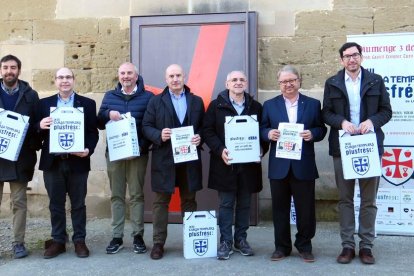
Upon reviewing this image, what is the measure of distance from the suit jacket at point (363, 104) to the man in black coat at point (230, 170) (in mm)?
659

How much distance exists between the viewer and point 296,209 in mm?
4707

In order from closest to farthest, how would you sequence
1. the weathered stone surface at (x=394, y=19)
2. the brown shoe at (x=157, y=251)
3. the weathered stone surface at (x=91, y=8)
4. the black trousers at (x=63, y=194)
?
the brown shoe at (x=157, y=251), the black trousers at (x=63, y=194), the weathered stone surface at (x=394, y=19), the weathered stone surface at (x=91, y=8)

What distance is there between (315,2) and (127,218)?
3.60m

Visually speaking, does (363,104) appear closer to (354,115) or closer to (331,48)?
(354,115)

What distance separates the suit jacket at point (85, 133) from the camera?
489cm

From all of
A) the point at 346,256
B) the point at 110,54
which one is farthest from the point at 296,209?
the point at 110,54

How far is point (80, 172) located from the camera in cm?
497

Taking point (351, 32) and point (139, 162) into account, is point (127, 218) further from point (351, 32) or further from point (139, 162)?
point (351, 32)

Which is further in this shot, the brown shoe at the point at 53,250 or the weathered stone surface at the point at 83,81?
the weathered stone surface at the point at 83,81

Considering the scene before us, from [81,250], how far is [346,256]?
98.9 inches

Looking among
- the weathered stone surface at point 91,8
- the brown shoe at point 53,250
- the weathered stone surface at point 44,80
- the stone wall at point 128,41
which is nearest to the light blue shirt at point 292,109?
the stone wall at point 128,41

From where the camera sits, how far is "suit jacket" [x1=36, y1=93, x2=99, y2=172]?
4.89 metres

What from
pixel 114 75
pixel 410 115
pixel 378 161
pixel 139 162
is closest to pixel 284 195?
pixel 378 161

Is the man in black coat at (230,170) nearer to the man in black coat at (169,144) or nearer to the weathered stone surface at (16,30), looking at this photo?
the man in black coat at (169,144)
